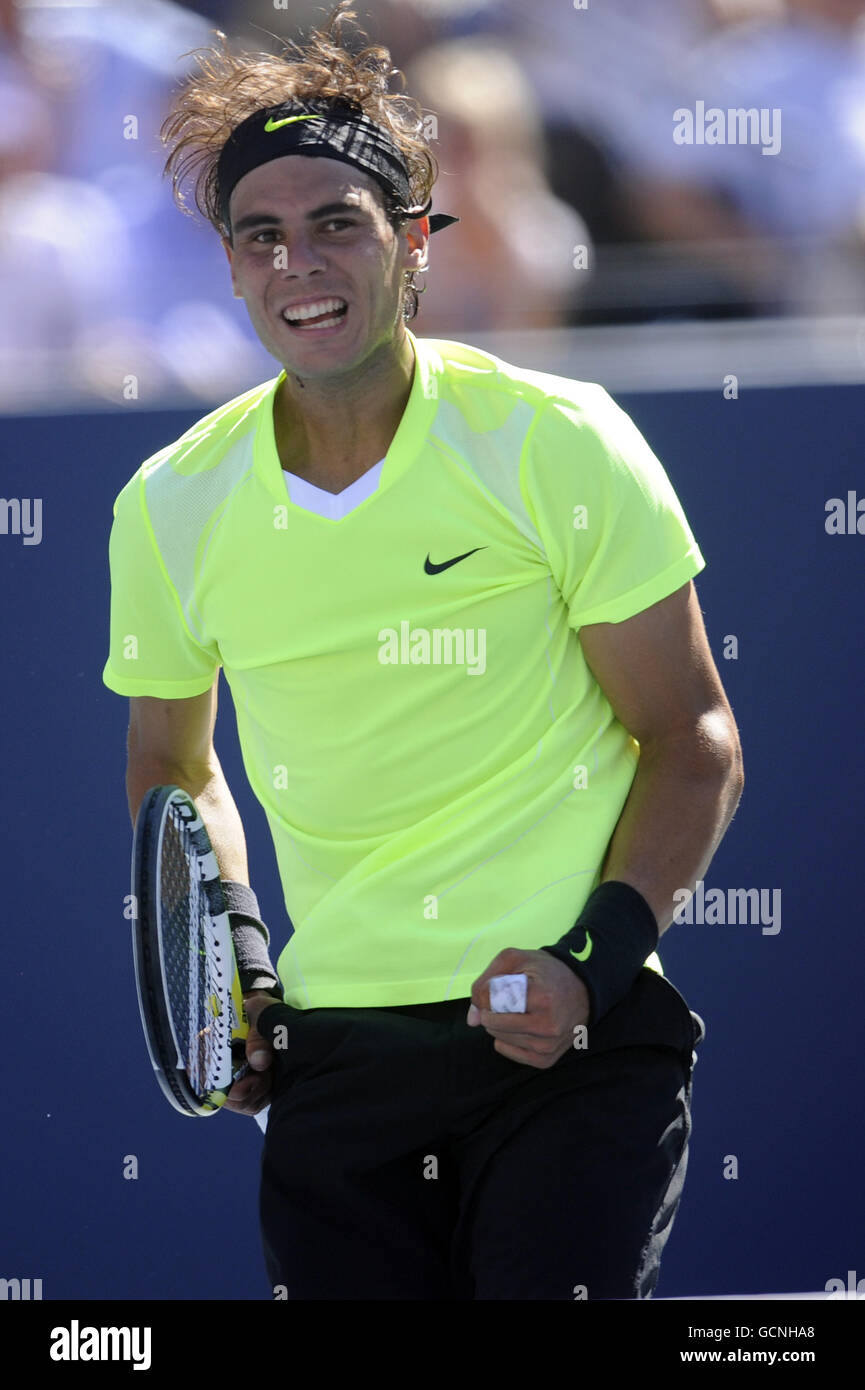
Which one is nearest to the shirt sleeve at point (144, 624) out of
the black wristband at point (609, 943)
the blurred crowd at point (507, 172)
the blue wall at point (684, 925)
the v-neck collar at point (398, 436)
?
the v-neck collar at point (398, 436)

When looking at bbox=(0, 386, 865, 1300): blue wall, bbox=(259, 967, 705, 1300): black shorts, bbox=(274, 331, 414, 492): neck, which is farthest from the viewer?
bbox=(0, 386, 865, 1300): blue wall

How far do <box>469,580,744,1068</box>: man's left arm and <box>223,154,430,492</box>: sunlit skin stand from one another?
0.37m

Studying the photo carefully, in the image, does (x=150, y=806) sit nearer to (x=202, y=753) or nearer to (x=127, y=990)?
(x=202, y=753)

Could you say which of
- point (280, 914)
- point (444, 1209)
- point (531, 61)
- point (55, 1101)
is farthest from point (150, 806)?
point (531, 61)

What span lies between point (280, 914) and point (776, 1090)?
95 centimetres

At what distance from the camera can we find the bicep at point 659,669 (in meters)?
1.92

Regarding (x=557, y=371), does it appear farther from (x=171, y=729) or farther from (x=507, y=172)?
(x=171, y=729)

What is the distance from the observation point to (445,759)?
6.38 feet

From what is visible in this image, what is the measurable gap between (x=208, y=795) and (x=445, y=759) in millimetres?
505

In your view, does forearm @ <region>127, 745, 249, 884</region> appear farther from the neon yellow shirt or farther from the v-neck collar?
the v-neck collar

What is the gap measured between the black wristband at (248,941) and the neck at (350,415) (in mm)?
583

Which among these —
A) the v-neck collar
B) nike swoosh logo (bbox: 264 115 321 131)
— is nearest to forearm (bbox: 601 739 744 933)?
the v-neck collar

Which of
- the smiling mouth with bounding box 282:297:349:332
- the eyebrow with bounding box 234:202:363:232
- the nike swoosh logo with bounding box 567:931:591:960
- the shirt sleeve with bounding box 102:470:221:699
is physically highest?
the eyebrow with bounding box 234:202:363:232

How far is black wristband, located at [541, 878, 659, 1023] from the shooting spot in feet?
5.91
